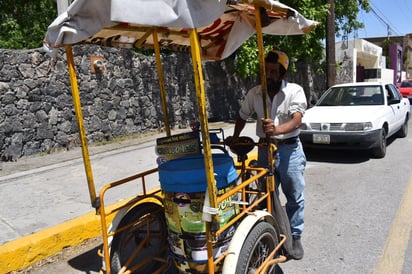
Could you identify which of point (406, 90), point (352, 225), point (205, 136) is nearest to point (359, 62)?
point (406, 90)

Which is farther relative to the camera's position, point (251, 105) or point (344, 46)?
point (344, 46)

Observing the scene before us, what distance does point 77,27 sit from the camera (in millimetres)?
2441

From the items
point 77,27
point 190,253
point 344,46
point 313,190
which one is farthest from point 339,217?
point 344,46

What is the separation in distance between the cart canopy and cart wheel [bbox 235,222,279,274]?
4.71 feet

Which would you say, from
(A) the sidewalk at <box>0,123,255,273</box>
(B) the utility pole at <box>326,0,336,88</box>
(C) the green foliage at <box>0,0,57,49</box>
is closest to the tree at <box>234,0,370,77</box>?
(B) the utility pole at <box>326,0,336,88</box>

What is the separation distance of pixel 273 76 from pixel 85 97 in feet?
21.8

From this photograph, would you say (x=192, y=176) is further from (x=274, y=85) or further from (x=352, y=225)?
(x=352, y=225)

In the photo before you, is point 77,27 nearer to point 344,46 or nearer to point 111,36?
point 111,36

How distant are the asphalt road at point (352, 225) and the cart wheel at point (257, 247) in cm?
62

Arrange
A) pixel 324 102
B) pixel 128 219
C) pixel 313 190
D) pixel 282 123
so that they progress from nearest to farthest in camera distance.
Answer: pixel 128 219 → pixel 282 123 → pixel 313 190 → pixel 324 102

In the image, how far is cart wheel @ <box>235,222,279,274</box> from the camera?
2479 millimetres

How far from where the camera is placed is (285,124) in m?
3.10

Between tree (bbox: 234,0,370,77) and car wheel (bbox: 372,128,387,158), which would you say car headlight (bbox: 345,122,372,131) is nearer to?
car wheel (bbox: 372,128,387,158)

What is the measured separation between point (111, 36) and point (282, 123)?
1.73 meters
